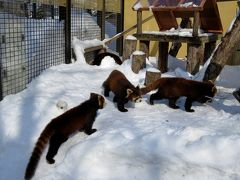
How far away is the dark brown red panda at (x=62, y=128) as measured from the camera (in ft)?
12.0

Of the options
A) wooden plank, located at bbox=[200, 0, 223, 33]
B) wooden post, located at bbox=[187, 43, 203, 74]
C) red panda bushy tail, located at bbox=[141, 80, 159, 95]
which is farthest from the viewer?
wooden plank, located at bbox=[200, 0, 223, 33]

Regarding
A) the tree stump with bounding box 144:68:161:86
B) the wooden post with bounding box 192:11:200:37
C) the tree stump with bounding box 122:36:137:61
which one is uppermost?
the wooden post with bounding box 192:11:200:37

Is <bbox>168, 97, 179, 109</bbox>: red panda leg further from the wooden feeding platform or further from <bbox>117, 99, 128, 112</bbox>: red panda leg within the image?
the wooden feeding platform

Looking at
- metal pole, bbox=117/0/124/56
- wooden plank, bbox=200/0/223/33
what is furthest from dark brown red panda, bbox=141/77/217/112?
metal pole, bbox=117/0/124/56

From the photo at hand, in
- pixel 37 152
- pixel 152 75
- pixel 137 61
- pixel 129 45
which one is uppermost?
pixel 129 45

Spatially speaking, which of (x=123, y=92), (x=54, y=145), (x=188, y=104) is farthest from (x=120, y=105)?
(x=54, y=145)

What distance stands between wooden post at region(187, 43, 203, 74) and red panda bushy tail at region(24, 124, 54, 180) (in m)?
4.27

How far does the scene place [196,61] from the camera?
24.2 ft

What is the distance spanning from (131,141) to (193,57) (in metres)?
3.89

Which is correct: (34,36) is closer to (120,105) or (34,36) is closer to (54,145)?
(120,105)

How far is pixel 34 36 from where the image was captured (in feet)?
25.9

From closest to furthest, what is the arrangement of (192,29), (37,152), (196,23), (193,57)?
(37,152) → (196,23) → (193,57) → (192,29)

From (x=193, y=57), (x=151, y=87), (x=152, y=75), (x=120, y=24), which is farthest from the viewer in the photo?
(x=120, y=24)

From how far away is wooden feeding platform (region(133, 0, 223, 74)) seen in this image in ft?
23.6
